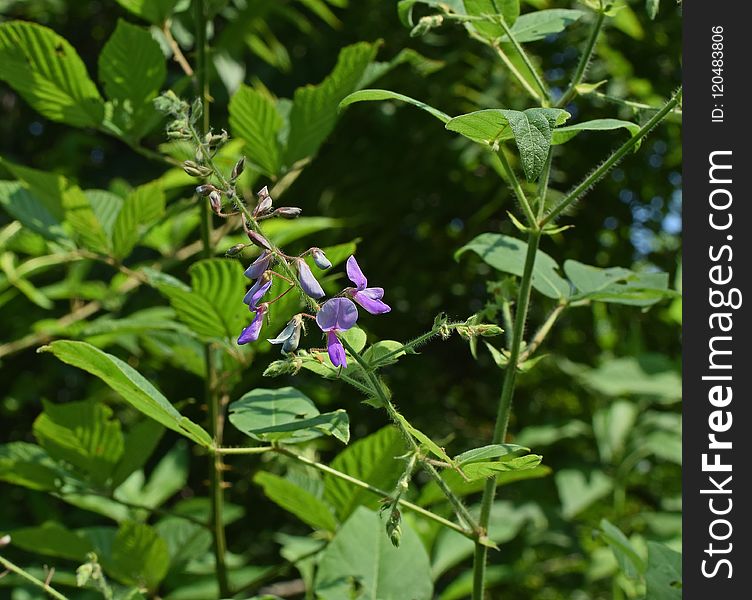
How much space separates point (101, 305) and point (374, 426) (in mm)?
705

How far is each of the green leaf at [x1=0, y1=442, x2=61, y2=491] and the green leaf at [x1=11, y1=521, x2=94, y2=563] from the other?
0.06 m

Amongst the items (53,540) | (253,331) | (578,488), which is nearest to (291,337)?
(253,331)

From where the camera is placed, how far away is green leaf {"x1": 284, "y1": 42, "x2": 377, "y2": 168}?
108 centimetres

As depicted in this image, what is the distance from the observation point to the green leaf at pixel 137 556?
1.03 metres

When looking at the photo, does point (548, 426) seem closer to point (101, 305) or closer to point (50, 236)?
point (101, 305)

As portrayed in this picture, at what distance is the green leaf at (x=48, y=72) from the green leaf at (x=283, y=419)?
0.43 metres

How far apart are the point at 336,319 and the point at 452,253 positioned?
5.53 feet

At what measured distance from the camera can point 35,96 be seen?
3.43 ft

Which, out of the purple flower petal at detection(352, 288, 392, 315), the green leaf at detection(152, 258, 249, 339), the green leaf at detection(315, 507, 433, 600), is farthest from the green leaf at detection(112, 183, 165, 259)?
the purple flower petal at detection(352, 288, 392, 315)

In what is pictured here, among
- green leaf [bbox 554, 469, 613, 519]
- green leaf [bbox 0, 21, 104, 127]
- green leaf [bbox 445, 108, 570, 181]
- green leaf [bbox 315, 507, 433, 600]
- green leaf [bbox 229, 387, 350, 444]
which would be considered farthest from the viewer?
green leaf [bbox 554, 469, 613, 519]

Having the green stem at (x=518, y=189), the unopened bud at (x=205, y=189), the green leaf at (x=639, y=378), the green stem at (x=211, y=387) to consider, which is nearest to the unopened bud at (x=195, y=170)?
the unopened bud at (x=205, y=189)

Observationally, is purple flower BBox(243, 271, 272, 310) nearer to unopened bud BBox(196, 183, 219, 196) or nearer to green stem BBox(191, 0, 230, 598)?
unopened bud BBox(196, 183, 219, 196)

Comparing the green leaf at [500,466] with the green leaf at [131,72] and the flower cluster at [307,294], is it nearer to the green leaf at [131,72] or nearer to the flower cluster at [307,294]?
the flower cluster at [307,294]

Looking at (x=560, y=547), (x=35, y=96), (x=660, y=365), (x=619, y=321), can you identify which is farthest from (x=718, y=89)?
(x=619, y=321)
